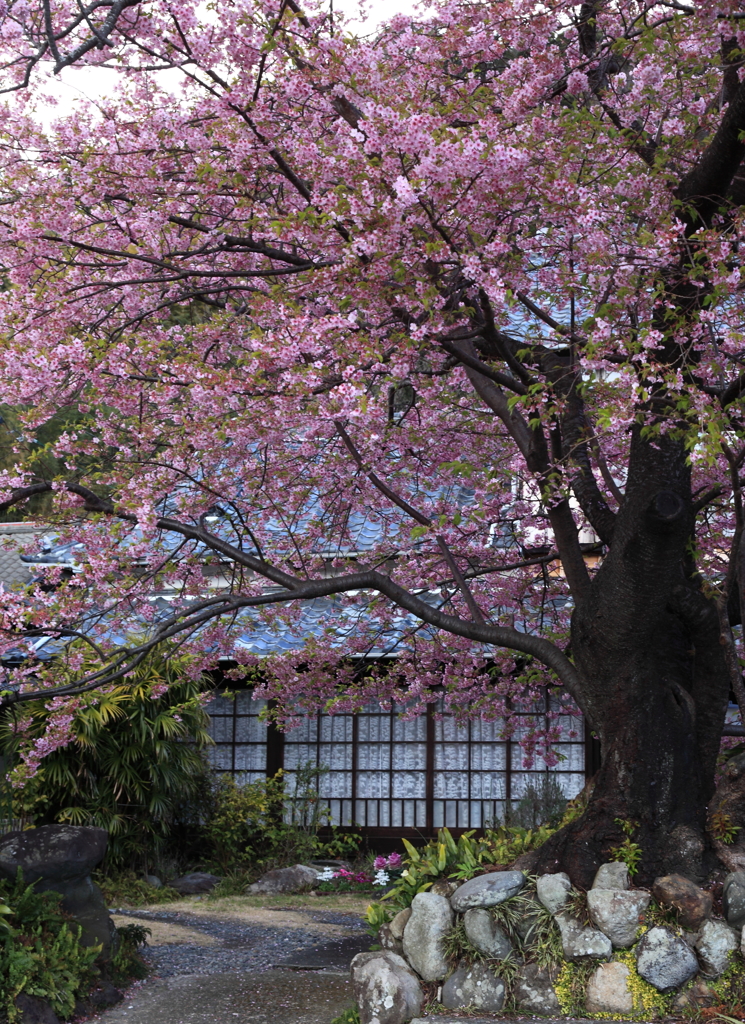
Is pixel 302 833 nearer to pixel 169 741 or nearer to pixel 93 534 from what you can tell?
pixel 169 741

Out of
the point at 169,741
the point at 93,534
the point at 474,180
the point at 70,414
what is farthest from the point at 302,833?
the point at 70,414

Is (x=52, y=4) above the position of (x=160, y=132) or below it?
above

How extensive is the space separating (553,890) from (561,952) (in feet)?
0.99

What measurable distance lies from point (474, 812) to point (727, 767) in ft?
18.1

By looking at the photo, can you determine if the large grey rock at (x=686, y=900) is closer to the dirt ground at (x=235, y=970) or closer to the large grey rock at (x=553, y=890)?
the large grey rock at (x=553, y=890)

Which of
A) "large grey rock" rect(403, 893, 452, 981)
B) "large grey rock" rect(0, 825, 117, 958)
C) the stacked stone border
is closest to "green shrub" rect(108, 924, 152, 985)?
"large grey rock" rect(0, 825, 117, 958)

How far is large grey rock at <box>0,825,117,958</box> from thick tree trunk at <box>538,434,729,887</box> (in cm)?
292

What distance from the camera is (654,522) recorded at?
17.1 ft

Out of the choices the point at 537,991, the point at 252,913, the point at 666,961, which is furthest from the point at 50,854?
the point at 666,961

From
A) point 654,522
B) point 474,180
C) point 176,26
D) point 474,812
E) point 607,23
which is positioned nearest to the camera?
point 474,180

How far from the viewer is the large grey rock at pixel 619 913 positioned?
509cm

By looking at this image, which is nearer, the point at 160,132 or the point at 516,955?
the point at 516,955

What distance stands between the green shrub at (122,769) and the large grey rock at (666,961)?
18.7 ft

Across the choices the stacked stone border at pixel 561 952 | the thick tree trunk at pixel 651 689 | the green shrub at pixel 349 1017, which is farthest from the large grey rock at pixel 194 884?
the thick tree trunk at pixel 651 689
